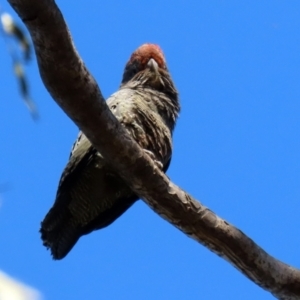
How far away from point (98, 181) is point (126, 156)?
119cm

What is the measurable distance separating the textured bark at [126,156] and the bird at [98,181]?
75cm

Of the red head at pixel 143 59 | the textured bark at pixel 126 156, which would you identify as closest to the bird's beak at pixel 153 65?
the red head at pixel 143 59

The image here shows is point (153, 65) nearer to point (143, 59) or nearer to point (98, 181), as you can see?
point (143, 59)

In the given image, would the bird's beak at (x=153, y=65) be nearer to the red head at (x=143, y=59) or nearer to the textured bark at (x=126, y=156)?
the red head at (x=143, y=59)

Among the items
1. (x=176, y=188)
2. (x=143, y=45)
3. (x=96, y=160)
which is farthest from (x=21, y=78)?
(x=143, y=45)

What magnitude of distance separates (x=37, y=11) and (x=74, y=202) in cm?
205

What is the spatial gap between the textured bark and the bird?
0.75 meters

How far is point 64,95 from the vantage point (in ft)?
Result: 7.42

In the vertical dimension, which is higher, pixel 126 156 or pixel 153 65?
pixel 153 65

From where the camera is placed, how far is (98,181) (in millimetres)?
3855

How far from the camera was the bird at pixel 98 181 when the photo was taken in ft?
12.3

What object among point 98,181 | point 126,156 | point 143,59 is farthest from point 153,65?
point 126,156

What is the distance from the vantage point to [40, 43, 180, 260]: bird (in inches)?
148

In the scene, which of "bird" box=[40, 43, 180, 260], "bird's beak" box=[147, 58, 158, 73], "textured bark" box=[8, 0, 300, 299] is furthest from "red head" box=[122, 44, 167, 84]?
"textured bark" box=[8, 0, 300, 299]
